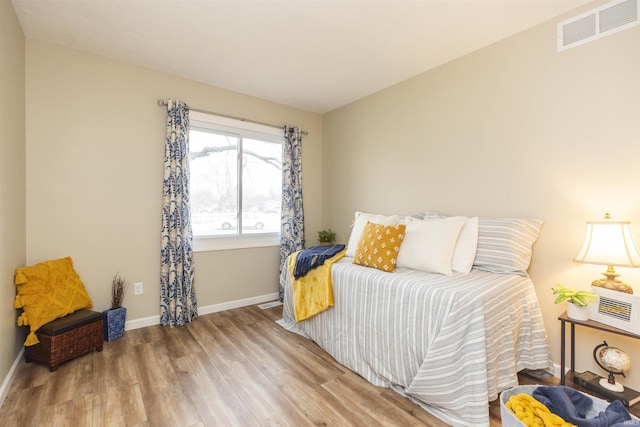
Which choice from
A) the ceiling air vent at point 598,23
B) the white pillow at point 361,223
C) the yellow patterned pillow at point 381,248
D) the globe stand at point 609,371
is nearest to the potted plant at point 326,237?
the white pillow at point 361,223

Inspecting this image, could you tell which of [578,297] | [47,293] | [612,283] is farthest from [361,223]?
[47,293]

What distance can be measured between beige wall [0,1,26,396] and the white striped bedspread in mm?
2173

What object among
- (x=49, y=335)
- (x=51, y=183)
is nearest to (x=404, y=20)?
(x=51, y=183)

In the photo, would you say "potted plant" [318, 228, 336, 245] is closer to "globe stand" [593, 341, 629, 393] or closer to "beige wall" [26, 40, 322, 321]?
"beige wall" [26, 40, 322, 321]

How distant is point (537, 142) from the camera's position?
214cm

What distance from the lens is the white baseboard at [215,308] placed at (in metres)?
2.79

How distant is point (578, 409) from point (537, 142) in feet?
5.58

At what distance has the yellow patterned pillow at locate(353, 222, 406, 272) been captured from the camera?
226 cm

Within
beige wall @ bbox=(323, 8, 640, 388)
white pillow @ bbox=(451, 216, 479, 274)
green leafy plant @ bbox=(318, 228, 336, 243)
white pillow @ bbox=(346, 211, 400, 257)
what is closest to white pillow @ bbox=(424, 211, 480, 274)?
white pillow @ bbox=(451, 216, 479, 274)

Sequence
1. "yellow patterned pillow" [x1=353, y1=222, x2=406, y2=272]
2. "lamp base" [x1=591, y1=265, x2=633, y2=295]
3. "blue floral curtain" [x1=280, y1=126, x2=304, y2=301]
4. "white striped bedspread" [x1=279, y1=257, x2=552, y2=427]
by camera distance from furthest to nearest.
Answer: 1. "blue floral curtain" [x1=280, y1=126, x2=304, y2=301]
2. "yellow patterned pillow" [x1=353, y1=222, x2=406, y2=272]
3. "lamp base" [x1=591, y1=265, x2=633, y2=295]
4. "white striped bedspread" [x1=279, y1=257, x2=552, y2=427]

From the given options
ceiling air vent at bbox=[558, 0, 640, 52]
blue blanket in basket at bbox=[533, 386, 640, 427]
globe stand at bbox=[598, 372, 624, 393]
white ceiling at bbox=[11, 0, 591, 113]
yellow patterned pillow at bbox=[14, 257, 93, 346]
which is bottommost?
globe stand at bbox=[598, 372, 624, 393]

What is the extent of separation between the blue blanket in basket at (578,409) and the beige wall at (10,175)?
2899mm

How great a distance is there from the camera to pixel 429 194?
2.83m

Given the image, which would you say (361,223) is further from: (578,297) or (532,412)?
(532,412)
